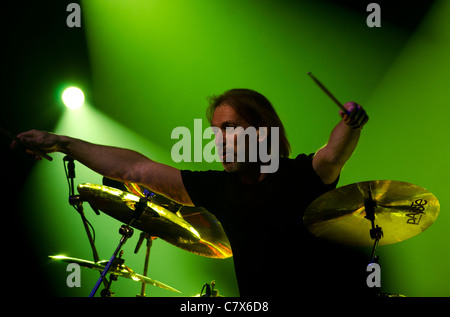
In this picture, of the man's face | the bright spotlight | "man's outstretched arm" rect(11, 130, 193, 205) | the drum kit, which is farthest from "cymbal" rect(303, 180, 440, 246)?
the bright spotlight

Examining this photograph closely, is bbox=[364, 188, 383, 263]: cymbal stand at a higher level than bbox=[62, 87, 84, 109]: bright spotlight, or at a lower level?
lower

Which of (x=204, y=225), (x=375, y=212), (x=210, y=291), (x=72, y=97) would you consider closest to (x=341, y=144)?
(x=375, y=212)

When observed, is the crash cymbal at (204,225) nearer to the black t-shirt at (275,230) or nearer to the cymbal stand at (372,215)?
the black t-shirt at (275,230)

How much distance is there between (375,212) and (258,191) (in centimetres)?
56

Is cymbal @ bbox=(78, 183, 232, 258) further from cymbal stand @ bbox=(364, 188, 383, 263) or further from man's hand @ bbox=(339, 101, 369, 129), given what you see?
man's hand @ bbox=(339, 101, 369, 129)

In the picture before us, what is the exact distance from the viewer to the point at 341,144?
1351mm

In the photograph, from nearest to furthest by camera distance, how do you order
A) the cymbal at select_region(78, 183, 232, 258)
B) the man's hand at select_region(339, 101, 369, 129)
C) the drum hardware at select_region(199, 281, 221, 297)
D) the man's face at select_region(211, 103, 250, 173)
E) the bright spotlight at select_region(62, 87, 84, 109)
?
the man's hand at select_region(339, 101, 369, 129), the drum hardware at select_region(199, 281, 221, 297), the man's face at select_region(211, 103, 250, 173), the cymbal at select_region(78, 183, 232, 258), the bright spotlight at select_region(62, 87, 84, 109)

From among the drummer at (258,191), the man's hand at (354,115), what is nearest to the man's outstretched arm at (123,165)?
the drummer at (258,191)

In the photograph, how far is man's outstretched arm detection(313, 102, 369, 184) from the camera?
1168 millimetres

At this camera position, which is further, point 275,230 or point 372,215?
point 372,215

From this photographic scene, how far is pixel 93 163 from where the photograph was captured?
1.74m

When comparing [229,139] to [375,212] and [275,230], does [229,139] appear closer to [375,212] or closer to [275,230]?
[275,230]

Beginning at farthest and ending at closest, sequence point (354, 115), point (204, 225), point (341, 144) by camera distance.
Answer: point (204, 225) < point (341, 144) < point (354, 115)

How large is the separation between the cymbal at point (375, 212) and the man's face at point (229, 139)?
41 centimetres
